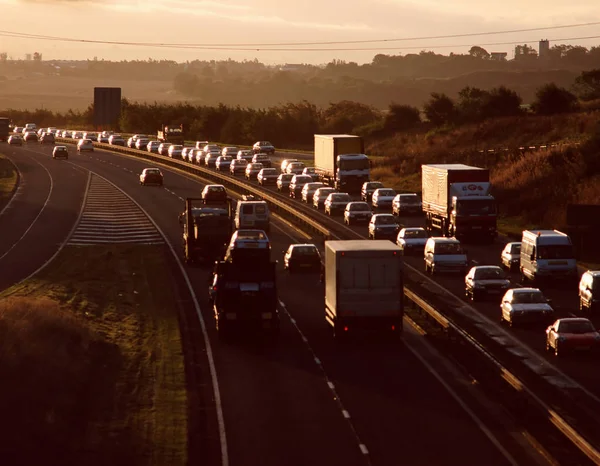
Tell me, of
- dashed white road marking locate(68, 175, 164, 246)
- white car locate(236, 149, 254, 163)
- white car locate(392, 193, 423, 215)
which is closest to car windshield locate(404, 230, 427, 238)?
white car locate(392, 193, 423, 215)

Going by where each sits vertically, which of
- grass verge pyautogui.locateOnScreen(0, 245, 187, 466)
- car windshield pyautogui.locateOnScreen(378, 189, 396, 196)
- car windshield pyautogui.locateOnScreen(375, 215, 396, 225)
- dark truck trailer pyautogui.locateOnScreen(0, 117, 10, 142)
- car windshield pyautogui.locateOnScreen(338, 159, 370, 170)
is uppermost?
dark truck trailer pyautogui.locateOnScreen(0, 117, 10, 142)

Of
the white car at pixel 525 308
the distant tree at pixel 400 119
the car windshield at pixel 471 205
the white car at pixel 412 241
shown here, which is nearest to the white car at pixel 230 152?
the distant tree at pixel 400 119

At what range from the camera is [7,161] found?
452 ft

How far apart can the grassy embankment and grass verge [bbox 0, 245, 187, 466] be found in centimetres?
3020

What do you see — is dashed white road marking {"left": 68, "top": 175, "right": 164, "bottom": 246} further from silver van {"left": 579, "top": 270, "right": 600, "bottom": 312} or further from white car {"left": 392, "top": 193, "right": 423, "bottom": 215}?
silver van {"left": 579, "top": 270, "right": 600, "bottom": 312}

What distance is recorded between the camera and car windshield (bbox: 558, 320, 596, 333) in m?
39.9

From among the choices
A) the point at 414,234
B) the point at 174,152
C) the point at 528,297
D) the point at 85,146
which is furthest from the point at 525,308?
the point at 85,146

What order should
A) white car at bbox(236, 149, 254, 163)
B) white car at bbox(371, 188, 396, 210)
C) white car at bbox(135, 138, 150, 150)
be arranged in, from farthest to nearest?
1. white car at bbox(135, 138, 150, 150)
2. white car at bbox(236, 149, 254, 163)
3. white car at bbox(371, 188, 396, 210)

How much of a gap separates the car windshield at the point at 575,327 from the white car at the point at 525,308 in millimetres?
4776

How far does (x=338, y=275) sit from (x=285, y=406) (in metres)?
8.48

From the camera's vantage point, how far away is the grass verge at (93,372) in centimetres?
2977

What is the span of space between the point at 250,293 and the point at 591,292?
46.5ft

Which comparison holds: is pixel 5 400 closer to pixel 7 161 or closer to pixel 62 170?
pixel 62 170

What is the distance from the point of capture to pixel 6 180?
117875 mm
